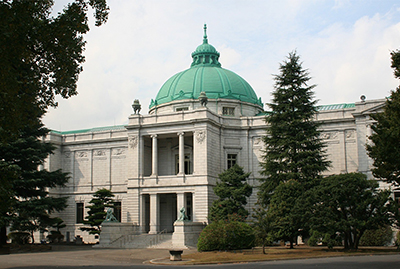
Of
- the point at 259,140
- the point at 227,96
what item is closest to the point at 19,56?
the point at 259,140

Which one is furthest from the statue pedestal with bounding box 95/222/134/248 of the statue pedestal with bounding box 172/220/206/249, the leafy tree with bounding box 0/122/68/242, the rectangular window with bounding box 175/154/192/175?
the rectangular window with bounding box 175/154/192/175

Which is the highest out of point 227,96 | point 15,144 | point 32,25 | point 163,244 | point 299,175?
point 227,96

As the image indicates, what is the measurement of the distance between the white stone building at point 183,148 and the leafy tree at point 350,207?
14308mm

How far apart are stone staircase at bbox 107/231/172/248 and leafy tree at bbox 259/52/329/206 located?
31.6 ft

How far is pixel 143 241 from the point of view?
41.6 meters

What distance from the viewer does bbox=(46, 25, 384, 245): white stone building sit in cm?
4447

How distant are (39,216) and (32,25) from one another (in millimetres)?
23359

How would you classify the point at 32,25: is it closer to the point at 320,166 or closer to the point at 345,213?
the point at 345,213

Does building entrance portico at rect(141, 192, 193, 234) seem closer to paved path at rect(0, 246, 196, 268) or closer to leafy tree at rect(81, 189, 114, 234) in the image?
leafy tree at rect(81, 189, 114, 234)

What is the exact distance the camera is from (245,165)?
4828 centimetres

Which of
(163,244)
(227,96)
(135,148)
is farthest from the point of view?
(227,96)

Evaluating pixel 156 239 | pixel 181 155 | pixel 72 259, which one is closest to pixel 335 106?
pixel 181 155

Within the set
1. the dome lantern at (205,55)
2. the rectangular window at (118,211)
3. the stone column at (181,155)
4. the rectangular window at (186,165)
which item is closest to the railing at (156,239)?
the stone column at (181,155)

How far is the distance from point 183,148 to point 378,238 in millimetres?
19361
